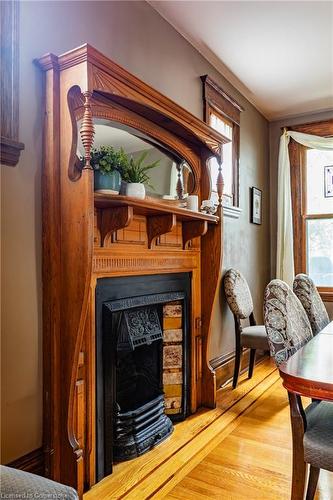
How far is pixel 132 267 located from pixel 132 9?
1592mm

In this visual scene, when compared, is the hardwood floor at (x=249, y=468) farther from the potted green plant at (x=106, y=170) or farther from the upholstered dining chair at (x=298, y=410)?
the potted green plant at (x=106, y=170)

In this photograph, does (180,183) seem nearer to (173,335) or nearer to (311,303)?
(173,335)

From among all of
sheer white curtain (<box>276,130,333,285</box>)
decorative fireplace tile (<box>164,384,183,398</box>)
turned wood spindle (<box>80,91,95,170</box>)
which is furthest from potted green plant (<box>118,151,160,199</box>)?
sheer white curtain (<box>276,130,333,285</box>)

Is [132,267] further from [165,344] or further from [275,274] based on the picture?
[275,274]

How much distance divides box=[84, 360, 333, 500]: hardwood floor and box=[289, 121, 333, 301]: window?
6.73ft

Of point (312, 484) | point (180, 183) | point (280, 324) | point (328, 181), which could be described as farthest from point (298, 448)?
point (328, 181)

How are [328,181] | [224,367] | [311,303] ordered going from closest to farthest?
[311,303], [224,367], [328,181]

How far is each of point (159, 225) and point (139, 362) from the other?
2.82 ft

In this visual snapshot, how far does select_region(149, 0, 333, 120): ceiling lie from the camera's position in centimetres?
256

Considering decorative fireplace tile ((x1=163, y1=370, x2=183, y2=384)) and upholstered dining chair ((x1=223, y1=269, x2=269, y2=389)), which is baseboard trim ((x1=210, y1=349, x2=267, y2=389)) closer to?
upholstered dining chair ((x1=223, y1=269, x2=269, y2=389))

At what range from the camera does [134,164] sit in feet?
6.89

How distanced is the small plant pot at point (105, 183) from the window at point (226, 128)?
5.03 ft

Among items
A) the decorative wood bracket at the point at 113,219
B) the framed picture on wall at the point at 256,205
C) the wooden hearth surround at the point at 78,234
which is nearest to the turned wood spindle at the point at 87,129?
the wooden hearth surround at the point at 78,234

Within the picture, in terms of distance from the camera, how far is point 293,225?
14.9 feet
